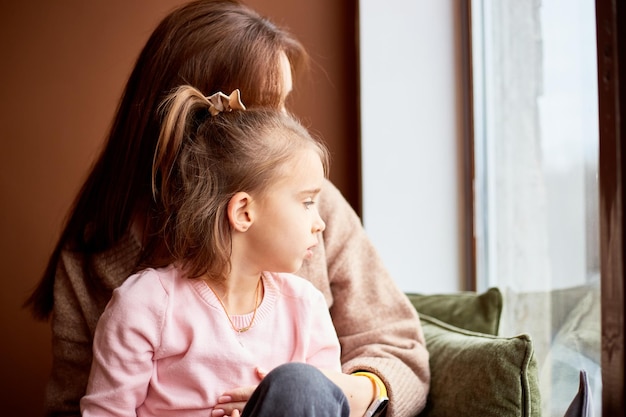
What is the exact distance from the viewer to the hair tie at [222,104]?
1.38 metres

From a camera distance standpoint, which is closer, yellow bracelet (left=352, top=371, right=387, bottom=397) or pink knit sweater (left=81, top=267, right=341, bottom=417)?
pink knit sweater (left=81, top=267, right=341, bottom=417)

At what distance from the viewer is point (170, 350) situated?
1.29m

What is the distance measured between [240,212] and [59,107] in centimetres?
130

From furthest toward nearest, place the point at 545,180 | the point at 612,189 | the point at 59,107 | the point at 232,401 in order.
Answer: the point at 59,107, the point at 545,180, the point at 232,401, the point at 612,189

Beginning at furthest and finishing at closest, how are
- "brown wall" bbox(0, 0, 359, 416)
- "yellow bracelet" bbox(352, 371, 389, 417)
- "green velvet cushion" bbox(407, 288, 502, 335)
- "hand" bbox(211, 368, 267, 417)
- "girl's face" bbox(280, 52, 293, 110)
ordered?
"brown wall" bbox(0, 0, 359, 416) → "green velvet cushion" bbox(407, 288, 502, 335) → "girl's face" bbox(280, 52, 293, 110) → "yellow bracelet" bbox(352, 371, 389, 417) → "hand" bbox(211, 368, 267, 417)

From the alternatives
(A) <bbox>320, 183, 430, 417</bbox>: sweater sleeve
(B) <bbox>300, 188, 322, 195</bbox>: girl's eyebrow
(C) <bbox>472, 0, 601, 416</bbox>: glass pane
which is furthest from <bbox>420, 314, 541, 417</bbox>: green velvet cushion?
(B) <bbox>300, 188, 322, 195</bbox>: girl's eyebrow

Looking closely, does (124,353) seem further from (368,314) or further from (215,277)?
(368,314)

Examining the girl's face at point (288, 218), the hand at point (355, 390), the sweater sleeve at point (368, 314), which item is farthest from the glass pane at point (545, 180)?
the girl's face at point (288, 218)

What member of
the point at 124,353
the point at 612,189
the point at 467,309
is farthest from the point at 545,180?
the point at 124,353

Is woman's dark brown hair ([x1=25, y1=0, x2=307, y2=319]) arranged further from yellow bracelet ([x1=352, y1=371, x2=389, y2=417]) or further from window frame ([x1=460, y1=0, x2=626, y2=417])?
window frame ([x1=460, y1=0, x2=626, y2=417])

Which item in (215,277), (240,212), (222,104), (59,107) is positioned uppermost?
(59,107)

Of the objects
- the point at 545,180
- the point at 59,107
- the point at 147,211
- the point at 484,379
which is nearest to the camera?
the point at 484,379

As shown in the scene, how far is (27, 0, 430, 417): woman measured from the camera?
1.52 m

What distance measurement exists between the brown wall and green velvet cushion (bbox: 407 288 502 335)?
26.7 inches
